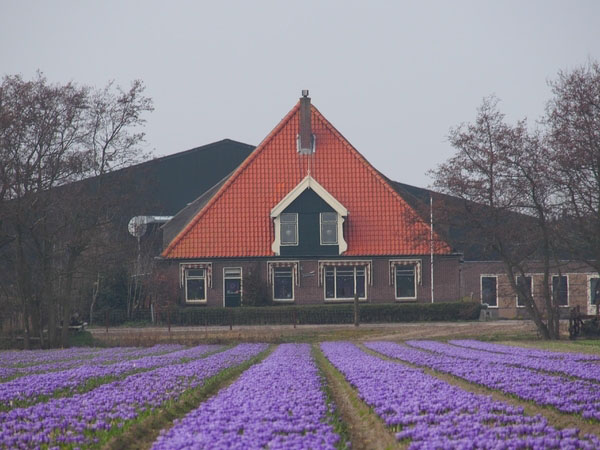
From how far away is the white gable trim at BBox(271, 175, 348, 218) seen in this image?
54.9 metres

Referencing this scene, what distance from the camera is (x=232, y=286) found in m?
55.0

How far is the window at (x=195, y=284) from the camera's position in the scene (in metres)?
54.8

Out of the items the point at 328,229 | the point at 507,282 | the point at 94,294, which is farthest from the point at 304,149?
the point at 94,294

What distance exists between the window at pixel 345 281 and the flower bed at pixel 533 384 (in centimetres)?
3293

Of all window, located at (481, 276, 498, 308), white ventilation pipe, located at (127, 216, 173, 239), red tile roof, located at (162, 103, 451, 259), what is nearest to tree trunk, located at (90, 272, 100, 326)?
red tile roof, located at (162, 103, 451, 259)

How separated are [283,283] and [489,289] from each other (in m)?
14.7

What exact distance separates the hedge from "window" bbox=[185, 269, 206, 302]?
3.96 m

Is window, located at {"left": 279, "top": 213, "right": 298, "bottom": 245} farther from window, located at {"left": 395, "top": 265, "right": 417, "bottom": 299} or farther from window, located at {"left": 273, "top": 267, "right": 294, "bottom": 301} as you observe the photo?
window, located at {"left": 395, "top": 265, "right": 417, "bottom": 299}

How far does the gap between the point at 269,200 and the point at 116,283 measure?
34.5 feet

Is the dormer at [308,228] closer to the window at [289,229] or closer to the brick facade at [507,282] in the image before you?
the window at [289,229]

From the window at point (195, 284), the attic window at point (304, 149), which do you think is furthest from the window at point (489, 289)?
the window at point (195, 284)

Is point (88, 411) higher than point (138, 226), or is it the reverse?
point (138, 226)

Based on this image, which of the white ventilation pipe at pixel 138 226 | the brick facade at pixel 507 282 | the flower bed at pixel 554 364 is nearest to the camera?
the flower bed at pixel 554 364

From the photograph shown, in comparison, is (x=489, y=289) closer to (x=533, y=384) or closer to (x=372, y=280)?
(x=372, y=280)
